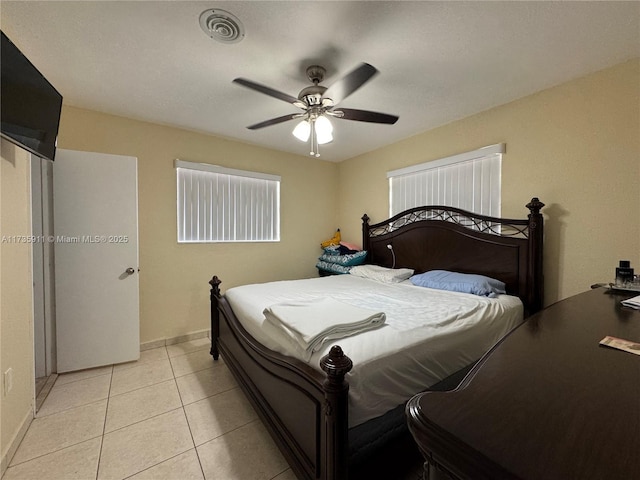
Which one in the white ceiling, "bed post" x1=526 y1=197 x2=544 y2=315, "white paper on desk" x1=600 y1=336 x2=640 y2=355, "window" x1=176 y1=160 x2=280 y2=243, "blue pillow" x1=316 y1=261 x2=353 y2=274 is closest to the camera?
"white paper on desk" x1=600 y1=336 x2=640 y2=355

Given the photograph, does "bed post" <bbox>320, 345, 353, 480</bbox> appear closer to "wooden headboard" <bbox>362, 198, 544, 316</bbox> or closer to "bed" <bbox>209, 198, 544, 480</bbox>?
"bed" <bbox>209, 198, 544, 480</bbox>

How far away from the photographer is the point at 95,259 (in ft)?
8.09

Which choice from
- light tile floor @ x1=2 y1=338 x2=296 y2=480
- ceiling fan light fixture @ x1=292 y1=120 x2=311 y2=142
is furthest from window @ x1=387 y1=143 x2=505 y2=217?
light tile floor @ x1=2 y1=338 x2=296 y2=480

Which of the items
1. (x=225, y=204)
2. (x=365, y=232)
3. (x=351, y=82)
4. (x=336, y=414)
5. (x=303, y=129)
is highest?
(x=351, y=82)

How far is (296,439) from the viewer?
4.29 ft

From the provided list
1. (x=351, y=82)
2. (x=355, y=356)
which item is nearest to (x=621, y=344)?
(x=355, y=356)

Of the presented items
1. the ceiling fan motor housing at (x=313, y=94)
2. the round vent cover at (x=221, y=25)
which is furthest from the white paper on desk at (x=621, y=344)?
the round vent cover at (x=221, y=25)

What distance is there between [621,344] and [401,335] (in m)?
0.78

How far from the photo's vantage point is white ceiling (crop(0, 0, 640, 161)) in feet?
4.82

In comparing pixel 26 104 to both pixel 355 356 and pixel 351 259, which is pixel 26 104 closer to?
pixel 355 356

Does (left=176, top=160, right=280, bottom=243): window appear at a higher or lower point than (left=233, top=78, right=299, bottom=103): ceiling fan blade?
lower

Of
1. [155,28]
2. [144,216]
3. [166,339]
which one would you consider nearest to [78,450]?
[166,339]

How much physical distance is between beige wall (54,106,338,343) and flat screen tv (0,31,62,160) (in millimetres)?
1041

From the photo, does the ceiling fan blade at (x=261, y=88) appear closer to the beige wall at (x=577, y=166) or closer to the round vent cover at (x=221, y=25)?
the round vent cover at (x=221, y=25)
